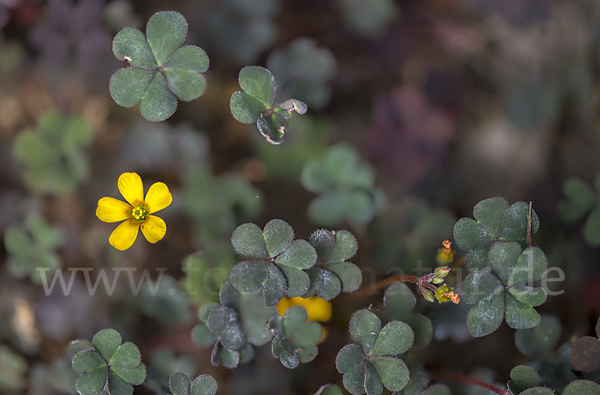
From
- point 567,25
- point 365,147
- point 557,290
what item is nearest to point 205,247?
point 365,147

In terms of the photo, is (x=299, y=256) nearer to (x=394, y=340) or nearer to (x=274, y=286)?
(x=274, y=286)

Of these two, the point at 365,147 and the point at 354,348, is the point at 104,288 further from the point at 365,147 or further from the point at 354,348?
the point at 365,147

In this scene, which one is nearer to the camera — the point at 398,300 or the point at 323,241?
the point at 323,241

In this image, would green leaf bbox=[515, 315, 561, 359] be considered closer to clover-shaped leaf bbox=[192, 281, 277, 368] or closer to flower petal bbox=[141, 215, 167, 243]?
clover-shaped leaf bbox=[192, 281, 277, 368]

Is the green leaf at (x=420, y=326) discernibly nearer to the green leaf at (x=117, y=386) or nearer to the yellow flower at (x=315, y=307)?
the yellow flower at (x=315, y=307)

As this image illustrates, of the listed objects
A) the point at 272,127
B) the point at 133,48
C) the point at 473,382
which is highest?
the point at 133,48

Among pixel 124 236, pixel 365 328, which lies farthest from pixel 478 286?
pixel 124 236

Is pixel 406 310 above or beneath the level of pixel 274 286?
beneath
